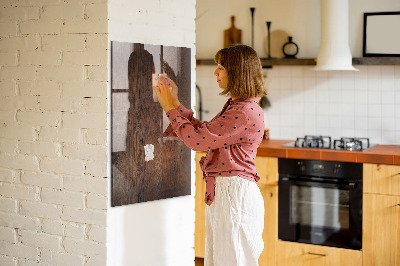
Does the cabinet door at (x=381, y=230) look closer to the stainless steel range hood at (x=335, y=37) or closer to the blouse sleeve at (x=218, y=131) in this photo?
the stainless steel range hood at (x=335, y=37)

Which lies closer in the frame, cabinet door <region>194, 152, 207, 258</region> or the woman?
the woman

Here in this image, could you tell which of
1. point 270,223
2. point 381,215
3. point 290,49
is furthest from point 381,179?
point 290,49

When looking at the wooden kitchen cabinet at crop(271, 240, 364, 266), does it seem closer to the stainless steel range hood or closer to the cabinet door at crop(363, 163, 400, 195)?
the cabinet door at crop(363, 163, 400, 195)

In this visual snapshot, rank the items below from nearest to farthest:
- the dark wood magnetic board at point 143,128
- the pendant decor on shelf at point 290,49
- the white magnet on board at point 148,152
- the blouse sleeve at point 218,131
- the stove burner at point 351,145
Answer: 1. the blouse sleeve at point 218,131
2. the dark wood magnetic board at point 143,128
3. the white magnet on board at point 148,152
4. the stove burner at point 351,145
5. the pendant decor on shelf at point 290,49

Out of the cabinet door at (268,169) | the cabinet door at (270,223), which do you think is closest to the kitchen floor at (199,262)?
the cabinet door at (270,223)

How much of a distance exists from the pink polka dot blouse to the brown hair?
50mm

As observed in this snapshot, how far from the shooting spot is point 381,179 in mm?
3732

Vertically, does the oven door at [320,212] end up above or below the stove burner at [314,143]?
below

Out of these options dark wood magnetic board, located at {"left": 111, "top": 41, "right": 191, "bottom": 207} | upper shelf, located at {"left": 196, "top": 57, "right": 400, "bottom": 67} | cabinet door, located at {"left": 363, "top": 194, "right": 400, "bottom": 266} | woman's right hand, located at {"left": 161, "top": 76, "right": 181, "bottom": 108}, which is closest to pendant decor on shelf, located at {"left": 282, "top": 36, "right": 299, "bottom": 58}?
upper shelf, located at {"left": 196, "top": 57, "right": 400, "bottom": 67}

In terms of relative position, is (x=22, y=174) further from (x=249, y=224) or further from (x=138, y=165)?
(x=249, y=224)

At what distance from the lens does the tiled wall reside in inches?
171

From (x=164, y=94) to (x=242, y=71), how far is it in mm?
415

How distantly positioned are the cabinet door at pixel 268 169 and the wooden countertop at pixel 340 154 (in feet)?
0.12

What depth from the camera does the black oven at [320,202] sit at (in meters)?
3.84
